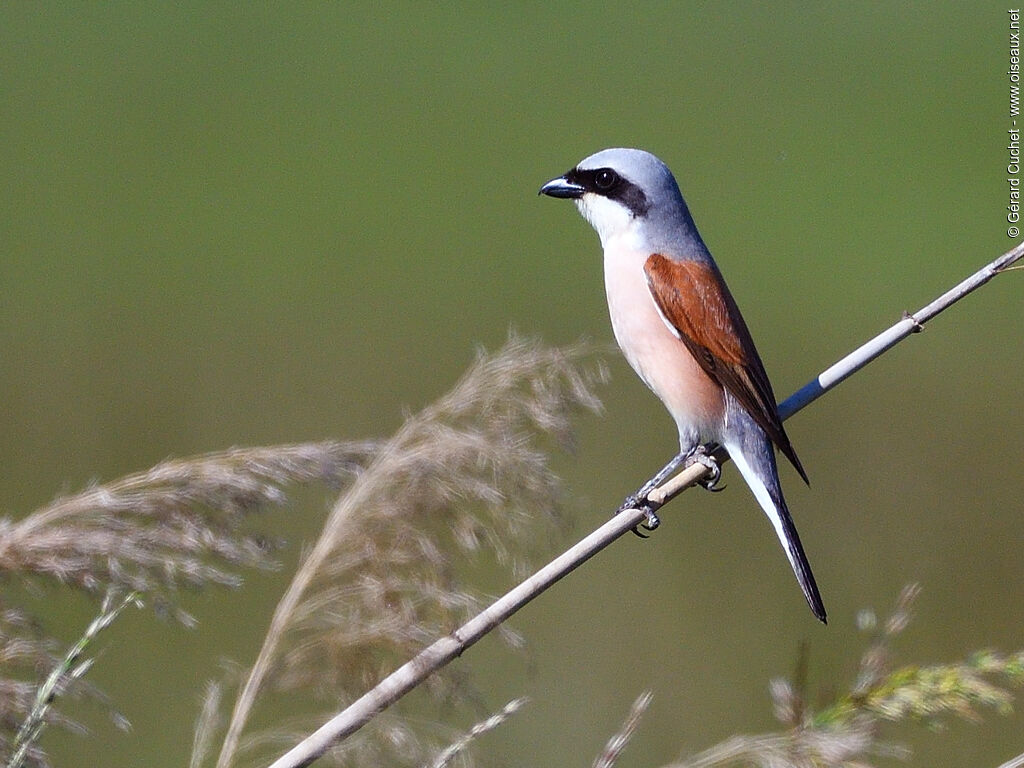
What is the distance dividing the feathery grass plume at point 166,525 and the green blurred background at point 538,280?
375 millimetres

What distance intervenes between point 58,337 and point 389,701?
14.5ft

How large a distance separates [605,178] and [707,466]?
89cm

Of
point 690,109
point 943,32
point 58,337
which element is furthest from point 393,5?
point 58,337

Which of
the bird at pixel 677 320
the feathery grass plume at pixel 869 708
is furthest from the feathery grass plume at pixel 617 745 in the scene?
the bird at pixel 677 320

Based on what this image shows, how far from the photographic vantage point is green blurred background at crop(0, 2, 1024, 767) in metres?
3.92

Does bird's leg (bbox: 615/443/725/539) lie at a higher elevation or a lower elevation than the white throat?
lower

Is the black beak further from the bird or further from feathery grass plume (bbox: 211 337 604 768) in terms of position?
feathery grass plume (bbox: 211 337 604 768)

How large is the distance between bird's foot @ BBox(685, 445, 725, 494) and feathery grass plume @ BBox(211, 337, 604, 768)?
513mm

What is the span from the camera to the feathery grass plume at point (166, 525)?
1.45 metres

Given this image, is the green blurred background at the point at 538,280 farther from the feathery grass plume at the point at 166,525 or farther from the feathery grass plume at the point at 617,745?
the feathery grass plume at the point at 166,525

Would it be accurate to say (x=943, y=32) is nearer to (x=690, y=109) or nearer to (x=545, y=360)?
(x=690, y=109)

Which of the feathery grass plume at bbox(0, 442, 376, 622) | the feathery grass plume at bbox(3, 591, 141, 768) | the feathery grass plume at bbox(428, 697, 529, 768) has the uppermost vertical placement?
the feathery grass plume at bbox(0, 442, 376, 622)

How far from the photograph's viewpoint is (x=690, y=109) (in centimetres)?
845

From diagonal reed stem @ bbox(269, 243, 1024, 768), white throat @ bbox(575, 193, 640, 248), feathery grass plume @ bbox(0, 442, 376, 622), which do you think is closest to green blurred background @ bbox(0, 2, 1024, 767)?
diagonal reed stem @ bbox(269, 243, 1024, 768)
